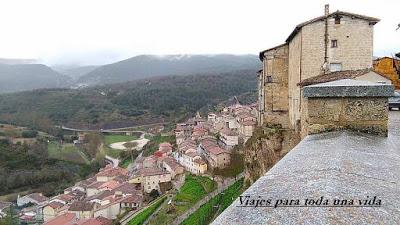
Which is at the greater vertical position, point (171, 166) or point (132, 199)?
point (171, 166)

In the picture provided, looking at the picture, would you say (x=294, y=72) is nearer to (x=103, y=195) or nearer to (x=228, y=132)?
A: (x=103, y=195)

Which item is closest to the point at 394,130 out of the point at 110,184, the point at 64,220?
the point at 64,220

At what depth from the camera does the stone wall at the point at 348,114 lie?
15.9ft

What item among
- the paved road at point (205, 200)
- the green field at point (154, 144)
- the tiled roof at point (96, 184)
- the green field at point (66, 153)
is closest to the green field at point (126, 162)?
the green field at point (154, 144)

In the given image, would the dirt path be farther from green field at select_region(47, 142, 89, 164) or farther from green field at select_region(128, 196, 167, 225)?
green field at select_region(128, 196, 167, 225)

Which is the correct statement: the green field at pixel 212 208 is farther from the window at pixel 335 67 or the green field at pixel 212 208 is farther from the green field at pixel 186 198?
the window at pixel 335 67

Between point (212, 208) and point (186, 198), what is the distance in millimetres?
7589

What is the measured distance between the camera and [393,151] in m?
3.99

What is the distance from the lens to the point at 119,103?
120m

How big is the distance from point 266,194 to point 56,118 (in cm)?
11295

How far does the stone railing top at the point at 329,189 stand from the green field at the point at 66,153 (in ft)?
252

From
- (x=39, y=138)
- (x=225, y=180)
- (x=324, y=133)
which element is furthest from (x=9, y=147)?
(x=324, y=133)

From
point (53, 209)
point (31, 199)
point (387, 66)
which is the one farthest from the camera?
point (31, 199)

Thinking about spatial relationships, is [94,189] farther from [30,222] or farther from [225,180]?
[225,180]
